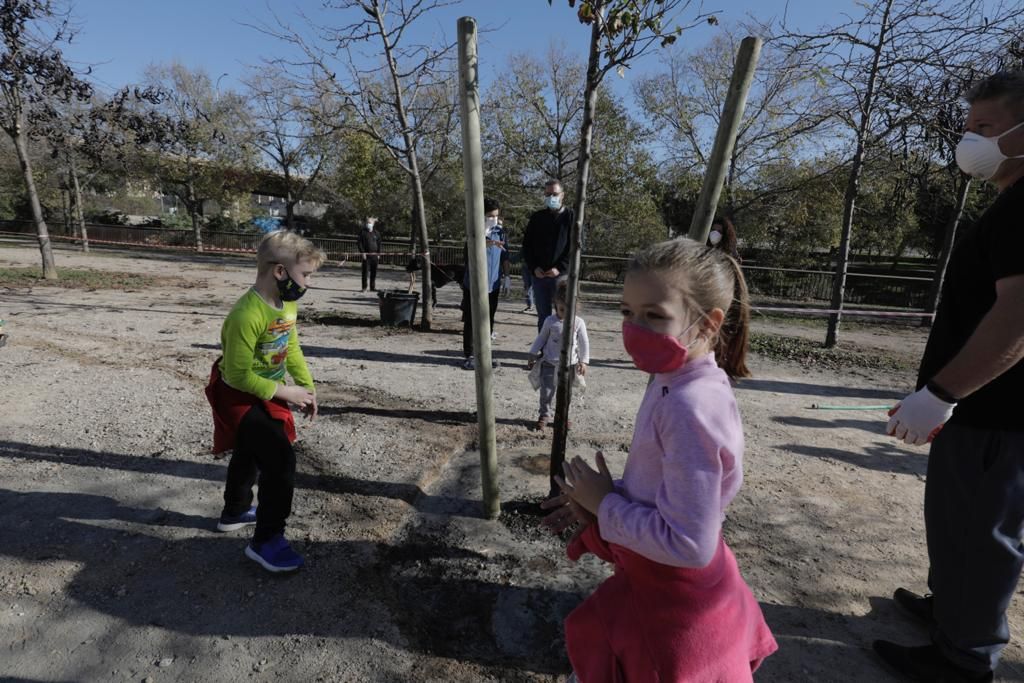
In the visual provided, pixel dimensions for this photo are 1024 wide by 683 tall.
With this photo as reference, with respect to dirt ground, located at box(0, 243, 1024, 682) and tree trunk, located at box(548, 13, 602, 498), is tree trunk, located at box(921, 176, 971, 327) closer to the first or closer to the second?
dirt ground, located at box(0, 243, 1024, 682)

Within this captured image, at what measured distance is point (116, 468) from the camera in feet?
12.3

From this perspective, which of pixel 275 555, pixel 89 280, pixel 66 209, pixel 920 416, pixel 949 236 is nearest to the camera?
pixel 920 416

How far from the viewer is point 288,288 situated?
268 cm

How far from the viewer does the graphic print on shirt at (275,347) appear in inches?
106

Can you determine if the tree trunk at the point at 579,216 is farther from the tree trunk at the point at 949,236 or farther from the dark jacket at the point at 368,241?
the dark jacket at the point at 368,241

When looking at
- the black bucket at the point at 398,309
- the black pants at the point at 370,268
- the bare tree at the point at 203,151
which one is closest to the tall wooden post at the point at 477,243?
the black bucket at the point at 398,309

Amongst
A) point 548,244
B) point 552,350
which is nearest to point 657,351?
point 552,350

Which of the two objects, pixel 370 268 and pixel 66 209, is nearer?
pixel 370 268

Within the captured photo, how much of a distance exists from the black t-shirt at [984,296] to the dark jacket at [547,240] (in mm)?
4092

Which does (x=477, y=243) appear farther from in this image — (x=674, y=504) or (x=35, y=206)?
(x=35, y=206)

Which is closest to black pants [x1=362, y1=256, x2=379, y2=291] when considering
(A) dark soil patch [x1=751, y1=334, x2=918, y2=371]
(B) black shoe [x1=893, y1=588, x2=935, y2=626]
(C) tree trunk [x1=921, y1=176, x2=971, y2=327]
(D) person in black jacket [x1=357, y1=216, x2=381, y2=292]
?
(D) person in black jacket [x1=357, y1=216, x2=381, y2=292]

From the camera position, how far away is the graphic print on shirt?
2.69 metres

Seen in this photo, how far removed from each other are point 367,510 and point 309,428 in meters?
1.44

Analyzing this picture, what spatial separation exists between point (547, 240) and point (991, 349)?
15.2 feet
